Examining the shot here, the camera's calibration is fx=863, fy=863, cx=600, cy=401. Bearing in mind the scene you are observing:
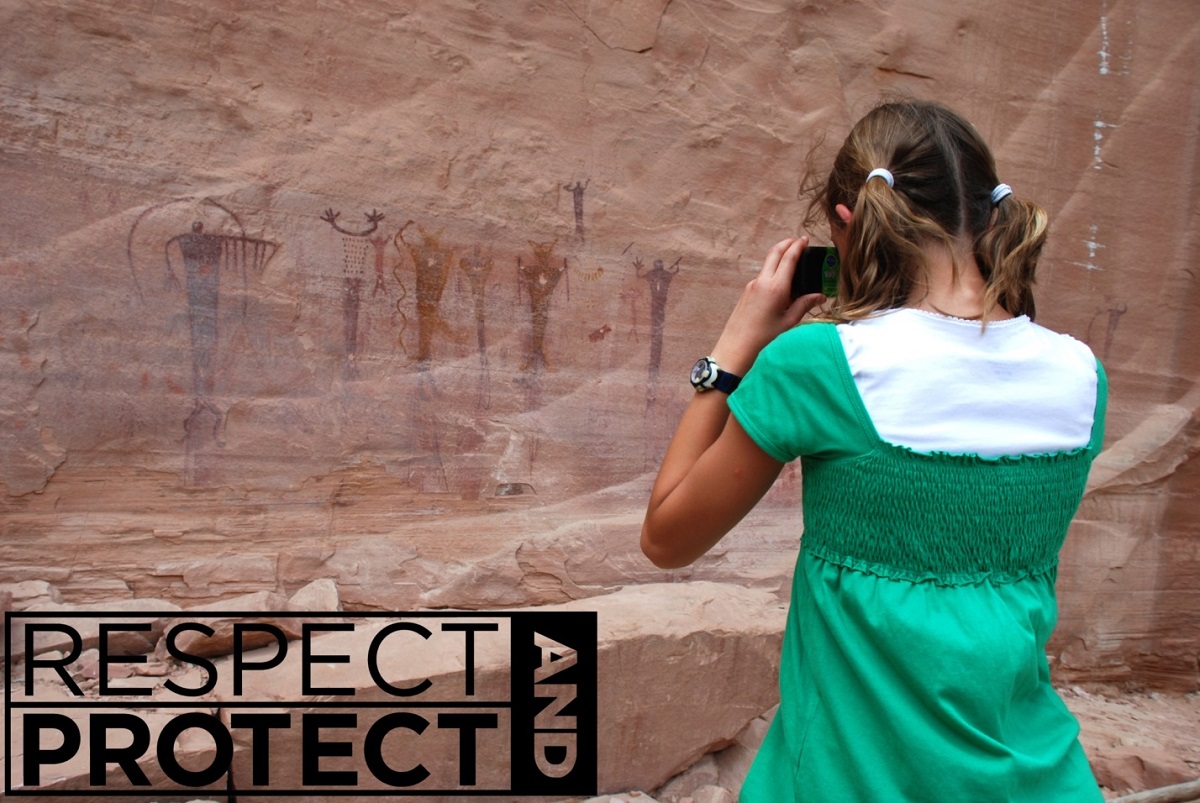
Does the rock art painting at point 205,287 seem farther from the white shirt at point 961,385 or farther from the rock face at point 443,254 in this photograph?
the white shirt at point 961,385

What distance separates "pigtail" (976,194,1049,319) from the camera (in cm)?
92

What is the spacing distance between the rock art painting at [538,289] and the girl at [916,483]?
2287 mm

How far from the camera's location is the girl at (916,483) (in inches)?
32.5

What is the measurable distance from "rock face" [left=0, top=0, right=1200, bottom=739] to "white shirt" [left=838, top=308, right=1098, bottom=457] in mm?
2408

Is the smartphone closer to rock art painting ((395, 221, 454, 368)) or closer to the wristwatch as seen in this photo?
the wristwatch

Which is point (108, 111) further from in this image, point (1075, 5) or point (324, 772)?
point (1075, 5)

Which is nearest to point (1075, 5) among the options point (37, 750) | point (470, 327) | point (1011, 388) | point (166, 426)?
point (470, 327)

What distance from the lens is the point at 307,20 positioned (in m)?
2.93

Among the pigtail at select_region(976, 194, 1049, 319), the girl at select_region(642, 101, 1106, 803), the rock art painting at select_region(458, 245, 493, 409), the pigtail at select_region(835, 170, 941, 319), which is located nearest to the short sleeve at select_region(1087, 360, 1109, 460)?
the girl at select_region(642, 101, 1106, 803)

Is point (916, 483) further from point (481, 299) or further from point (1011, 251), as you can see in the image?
point (481, 299)

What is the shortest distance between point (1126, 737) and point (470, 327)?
318 centimetres

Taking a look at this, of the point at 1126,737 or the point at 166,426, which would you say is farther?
the point at 1126,737

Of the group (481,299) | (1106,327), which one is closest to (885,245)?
(481,299)

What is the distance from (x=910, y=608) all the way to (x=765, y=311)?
0.36 m
